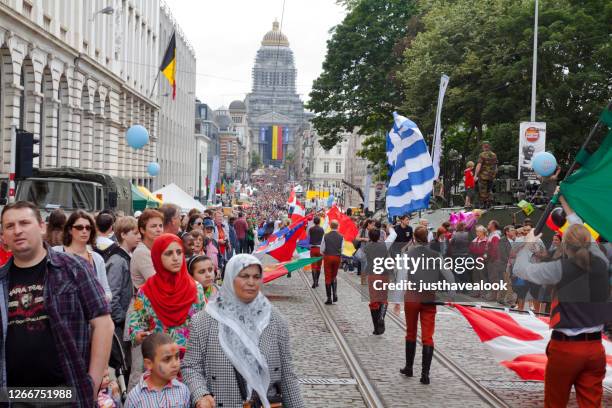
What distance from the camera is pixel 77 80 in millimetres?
36031

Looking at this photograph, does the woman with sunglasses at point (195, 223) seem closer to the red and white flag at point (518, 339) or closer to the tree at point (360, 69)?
the red and white flag at point (518, 339)

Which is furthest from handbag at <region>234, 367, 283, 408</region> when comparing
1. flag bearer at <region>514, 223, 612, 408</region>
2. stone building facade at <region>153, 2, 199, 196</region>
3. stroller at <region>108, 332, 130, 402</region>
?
stone building facade at <region>153, 2, 199, 196</region>

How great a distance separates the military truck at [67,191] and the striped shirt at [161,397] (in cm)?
1364

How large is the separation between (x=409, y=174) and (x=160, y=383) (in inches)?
422

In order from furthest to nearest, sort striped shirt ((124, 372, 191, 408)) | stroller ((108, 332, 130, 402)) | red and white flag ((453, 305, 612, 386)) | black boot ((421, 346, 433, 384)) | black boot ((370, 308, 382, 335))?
black boot ((370, 308, 382, 335)), black boot ((421, 346, 433, 384)), red and white flag ((453, 305, 612, 386)), stroller ((108, 332, 130, 402)), striped shirt ((124, 372, 191, 408))

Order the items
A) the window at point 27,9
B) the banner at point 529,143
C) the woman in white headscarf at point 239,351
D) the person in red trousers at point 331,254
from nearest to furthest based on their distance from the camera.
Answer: the woman in white headscarf at point 239,351
the person in red trousers at point 331,254
the banner at point 529,143
the window at point 27,9

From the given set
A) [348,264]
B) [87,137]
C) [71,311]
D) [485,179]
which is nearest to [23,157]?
[71,311]

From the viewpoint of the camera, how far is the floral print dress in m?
6.55

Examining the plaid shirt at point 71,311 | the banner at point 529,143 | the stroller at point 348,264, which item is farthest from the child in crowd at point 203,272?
the stroller at point 348,264

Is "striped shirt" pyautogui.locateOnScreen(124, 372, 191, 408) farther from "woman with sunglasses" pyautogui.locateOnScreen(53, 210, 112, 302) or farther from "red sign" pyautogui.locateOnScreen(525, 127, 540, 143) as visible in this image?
"red sign" pyautogui.locateOnScreen(525, 127, 540, 143)

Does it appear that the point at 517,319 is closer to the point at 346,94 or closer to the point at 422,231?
the point at 422,231

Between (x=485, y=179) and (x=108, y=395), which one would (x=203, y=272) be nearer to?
(x=108, y=395)

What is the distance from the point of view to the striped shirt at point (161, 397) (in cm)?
514

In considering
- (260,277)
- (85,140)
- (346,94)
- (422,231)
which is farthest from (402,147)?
(346,94)
